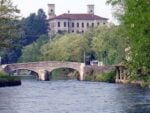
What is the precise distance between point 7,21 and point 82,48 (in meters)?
58.0

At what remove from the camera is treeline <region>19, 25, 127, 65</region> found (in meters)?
121

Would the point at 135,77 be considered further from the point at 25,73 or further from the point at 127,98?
the point at 25,73

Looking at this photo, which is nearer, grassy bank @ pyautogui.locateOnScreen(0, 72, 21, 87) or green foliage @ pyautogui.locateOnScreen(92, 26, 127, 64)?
grassy bank @ pyautogui.locateOnScreen(0, 72, 21, 87)

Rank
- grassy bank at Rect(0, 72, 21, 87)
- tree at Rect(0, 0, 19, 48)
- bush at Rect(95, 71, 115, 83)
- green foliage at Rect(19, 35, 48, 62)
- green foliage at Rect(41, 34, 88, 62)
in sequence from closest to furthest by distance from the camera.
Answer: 1. tree at Rect(0, 0, 19, 48)
2. grassy bank at Rect(0, 72, 21, 87)
3. bush at Rect(95, 71, 115, 83)
4. green foliage at Rect(41, 34, 88, 62)
5. green foliage at Rect(19, 35, 48, 62)

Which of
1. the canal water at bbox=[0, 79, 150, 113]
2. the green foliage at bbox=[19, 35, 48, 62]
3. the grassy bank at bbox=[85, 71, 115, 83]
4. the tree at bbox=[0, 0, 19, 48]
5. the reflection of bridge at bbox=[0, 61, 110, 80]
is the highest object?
the tree at bbox=[0, 0, 19, 48]

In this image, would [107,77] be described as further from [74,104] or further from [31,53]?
[31,53]

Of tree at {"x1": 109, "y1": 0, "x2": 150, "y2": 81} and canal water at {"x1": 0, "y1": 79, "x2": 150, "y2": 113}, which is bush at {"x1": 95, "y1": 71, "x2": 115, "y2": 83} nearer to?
canal water at {"x1": 0, "y1": 79, "x2": 150, "y2": 113}

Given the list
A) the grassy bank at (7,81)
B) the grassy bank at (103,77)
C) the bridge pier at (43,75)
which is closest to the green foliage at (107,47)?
the grassy bank at (103,77)

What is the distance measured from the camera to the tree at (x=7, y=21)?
261ft

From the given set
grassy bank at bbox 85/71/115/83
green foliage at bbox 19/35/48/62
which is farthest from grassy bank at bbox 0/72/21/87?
green foliage at bbox 19/35/48/62

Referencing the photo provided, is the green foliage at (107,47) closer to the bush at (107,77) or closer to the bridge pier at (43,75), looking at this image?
the bush at (107,77)

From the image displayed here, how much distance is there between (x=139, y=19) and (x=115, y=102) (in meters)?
20.6

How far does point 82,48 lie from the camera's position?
13800 centimetres

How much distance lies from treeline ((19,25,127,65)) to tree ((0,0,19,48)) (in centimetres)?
3412
